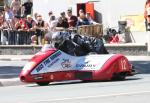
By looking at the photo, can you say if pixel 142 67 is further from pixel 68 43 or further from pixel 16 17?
pixel 16 17

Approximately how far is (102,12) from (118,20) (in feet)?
4.03

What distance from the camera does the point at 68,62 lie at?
58.8 ft

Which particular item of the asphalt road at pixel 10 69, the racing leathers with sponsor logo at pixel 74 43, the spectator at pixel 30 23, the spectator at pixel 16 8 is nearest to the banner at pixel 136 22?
the spectator at pixel 30 23

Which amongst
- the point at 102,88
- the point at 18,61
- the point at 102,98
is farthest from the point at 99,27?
the point at 102,98

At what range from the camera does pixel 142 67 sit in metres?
22.5

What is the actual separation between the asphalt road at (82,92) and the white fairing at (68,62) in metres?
0.43

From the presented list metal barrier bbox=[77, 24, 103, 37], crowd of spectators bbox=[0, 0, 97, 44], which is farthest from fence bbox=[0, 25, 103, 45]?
crowd of spectators bbox=[0, 0, 97, 44]

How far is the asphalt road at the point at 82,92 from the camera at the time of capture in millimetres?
13578

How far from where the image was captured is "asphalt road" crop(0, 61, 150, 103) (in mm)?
13578

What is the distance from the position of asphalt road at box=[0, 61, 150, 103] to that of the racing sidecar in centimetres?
22

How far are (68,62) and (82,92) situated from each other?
278 cm

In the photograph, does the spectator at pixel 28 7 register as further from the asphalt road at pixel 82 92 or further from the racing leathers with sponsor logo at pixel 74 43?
the racing leathers with sponsor logo at pixel 74 43

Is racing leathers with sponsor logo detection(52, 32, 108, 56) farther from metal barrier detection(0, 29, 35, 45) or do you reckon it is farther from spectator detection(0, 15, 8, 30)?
spectator detection(0, 15, 8, 30)

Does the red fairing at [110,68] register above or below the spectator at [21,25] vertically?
below
